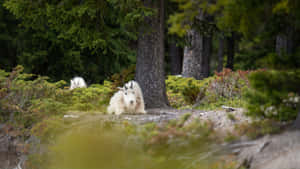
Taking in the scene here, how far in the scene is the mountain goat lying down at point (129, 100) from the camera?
7.73 metres

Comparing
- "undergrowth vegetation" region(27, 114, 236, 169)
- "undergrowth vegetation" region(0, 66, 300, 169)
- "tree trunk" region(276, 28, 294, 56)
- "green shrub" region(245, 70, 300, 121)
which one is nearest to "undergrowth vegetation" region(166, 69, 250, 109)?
"tree trunk" region(276, 28, 294, 56)

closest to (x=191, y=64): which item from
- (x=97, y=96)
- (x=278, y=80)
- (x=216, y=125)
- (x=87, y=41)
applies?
(x=97, y=96)

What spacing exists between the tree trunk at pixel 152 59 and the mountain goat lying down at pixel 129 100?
0.94 m

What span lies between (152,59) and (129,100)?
1682 millimetres

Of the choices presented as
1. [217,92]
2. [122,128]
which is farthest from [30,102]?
[217,92]

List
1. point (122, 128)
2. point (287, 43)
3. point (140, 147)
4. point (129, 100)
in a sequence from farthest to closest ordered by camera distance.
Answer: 1. point (287, 43)
2. point (129, 100)
3. point (122, 128)
4. point (140, 147)

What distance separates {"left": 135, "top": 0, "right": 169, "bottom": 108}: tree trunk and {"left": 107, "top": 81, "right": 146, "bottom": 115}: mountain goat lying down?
945mm

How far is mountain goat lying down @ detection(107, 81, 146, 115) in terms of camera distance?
773cm

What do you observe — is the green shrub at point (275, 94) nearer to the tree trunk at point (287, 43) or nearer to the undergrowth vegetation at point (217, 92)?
the tree trunk at point (287, 43)

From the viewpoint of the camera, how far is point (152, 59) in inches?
347

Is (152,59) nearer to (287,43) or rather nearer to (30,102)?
(30,102)

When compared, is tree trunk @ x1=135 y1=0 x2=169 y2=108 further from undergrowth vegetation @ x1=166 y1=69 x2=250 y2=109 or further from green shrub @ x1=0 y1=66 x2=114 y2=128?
undergrowth vegetation @ x1=166 y1=69 x2=250 y2=109

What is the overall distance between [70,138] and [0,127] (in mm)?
2531

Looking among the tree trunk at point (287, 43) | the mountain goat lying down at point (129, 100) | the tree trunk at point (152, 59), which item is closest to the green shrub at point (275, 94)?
the tree trunk at point (287, 43)
